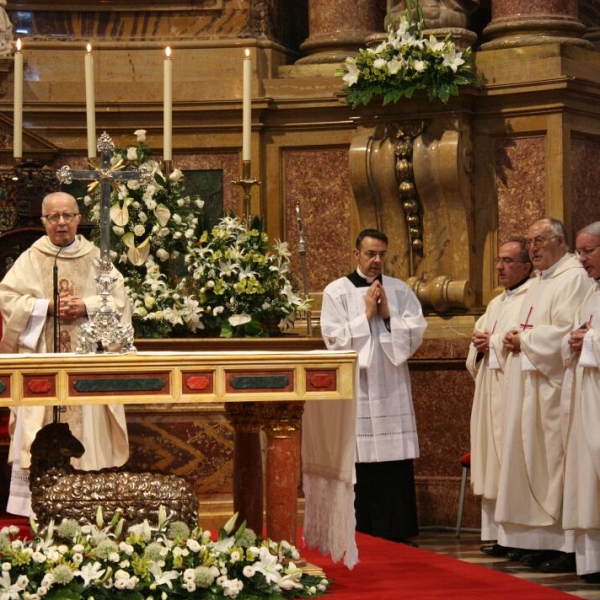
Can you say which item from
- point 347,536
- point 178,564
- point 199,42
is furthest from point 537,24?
point 178,564

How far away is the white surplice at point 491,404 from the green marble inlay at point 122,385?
2.94 meters

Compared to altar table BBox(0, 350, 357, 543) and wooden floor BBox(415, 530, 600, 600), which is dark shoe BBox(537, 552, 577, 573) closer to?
wooden floor BBox(415, 530, 600, 600)

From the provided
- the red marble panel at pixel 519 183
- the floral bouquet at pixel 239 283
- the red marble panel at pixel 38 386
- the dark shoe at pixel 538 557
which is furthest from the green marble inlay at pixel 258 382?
the red marble panel at pixel 519 183

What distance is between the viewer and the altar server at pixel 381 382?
9.03 meters

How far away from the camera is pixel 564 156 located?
9492 millimetres

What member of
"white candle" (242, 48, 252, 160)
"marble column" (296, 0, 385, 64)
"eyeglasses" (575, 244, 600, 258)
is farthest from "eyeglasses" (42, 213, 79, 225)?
"marble column" (296, 0, 385, 64)

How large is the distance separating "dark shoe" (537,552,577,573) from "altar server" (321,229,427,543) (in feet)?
3.62

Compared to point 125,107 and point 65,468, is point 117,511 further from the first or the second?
point 125,107

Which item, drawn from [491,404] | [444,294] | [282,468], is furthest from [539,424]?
[282,468]

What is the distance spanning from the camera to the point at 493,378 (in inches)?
353

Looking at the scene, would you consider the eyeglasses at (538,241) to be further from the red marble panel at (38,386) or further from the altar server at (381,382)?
the red marble panel at (38,386)

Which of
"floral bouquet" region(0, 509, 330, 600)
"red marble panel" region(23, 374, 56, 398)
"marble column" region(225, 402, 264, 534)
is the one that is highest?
"red marble panel" region(23, 374, 56, 398)

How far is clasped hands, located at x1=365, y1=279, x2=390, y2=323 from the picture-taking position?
8.93 metres

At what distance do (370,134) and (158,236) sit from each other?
6.02 ft
